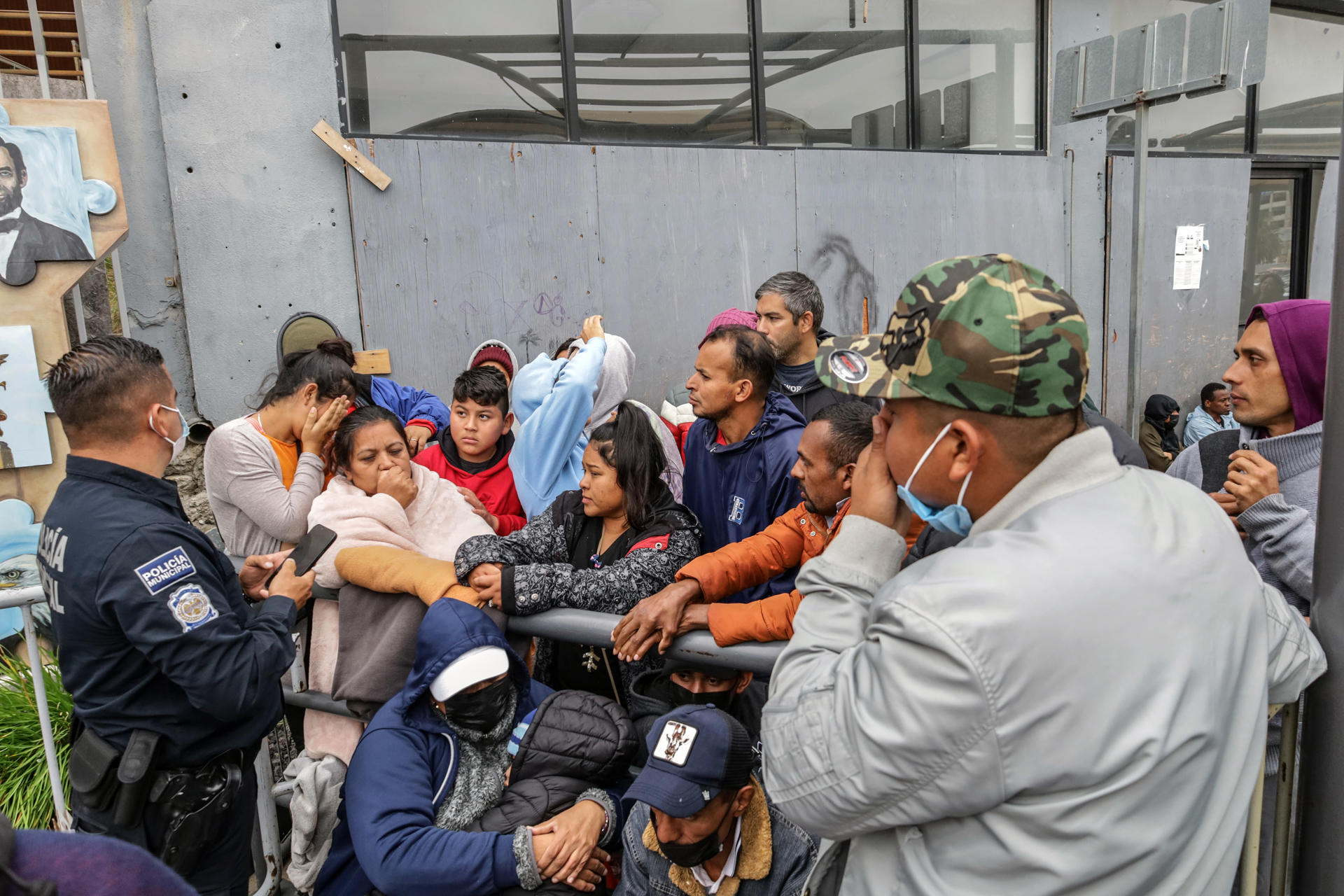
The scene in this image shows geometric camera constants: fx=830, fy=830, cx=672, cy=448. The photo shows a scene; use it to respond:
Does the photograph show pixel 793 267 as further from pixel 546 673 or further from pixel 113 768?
pixel 113 768

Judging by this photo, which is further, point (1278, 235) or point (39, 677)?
point (1278, 235)

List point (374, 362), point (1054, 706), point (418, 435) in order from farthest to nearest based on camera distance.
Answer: point (374, 362) → point (418, 435) → point (1054, 706)

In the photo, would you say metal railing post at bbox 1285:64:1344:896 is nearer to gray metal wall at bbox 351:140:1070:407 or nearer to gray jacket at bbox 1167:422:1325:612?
gray jacket at bbox 1167:422:1325:612

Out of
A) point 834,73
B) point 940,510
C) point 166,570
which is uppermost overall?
point 834,73

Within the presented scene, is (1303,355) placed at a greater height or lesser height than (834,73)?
lesser

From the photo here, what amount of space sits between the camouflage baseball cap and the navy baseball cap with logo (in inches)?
44.8

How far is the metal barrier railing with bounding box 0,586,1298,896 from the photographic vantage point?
1620 millimetres

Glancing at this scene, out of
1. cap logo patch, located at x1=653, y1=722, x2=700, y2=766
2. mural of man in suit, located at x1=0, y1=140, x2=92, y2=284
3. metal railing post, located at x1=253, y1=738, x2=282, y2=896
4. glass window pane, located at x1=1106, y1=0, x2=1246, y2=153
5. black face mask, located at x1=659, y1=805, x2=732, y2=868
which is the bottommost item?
metal railing post, located at x1=253, y1=738, x2=282, y2=896

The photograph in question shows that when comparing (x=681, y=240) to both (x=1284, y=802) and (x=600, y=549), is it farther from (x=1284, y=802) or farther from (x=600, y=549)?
(x=1284, y=802)

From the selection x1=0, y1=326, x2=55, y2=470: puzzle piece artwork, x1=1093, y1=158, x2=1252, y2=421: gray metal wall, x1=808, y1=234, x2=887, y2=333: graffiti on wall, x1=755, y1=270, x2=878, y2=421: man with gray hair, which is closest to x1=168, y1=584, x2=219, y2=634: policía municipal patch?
x1=755, y1=270, x2=878, y2=421: man with gray hair

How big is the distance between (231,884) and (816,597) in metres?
2.11

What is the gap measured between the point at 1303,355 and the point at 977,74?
639 cm

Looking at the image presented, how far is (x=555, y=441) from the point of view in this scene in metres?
3.46

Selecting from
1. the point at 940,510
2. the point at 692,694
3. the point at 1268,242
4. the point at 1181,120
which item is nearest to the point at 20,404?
the point at 692,694
